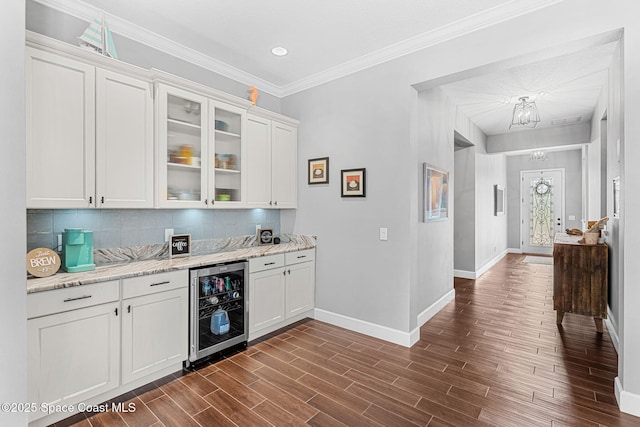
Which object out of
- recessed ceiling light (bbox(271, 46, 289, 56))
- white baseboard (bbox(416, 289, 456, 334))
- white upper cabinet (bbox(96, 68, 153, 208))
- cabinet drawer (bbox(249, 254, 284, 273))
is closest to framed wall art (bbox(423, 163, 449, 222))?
white baseboard (bbox(416, 289, 456, 334))

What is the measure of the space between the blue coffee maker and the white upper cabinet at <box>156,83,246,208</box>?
0.62 meters

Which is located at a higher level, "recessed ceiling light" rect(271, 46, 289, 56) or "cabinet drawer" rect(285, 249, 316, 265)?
"recessed ceiling light" rect(271, 46, 289, 56)

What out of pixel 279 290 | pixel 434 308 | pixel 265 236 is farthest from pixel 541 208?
pixel 279 290

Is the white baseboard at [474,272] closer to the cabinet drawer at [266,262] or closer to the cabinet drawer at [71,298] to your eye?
the cabinet drawer at [266,262]

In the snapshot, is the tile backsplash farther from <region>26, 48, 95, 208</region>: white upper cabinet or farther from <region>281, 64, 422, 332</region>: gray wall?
<region>281, 64, 422, 332</region>: gray wall

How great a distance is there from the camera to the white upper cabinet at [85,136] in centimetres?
210

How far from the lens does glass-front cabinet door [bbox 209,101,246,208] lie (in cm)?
320

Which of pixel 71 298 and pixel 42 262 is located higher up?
pixel 42 262

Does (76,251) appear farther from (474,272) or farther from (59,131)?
(474,272)

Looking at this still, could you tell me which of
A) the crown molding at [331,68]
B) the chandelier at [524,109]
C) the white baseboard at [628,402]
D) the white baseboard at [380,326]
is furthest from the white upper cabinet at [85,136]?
the chandelier at [524,109]

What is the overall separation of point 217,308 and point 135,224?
1069 millimetres

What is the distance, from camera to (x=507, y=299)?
15.5 ft

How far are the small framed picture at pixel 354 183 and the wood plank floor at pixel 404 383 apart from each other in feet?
5.11

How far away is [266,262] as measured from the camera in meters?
3.34
